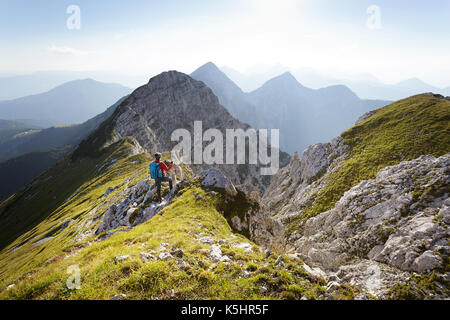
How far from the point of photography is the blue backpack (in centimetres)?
2086

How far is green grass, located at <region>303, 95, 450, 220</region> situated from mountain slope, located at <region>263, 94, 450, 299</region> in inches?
6.2

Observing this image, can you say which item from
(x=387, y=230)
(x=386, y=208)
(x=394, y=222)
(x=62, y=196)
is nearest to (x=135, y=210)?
(x=387, y=230)

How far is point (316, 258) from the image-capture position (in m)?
22.2

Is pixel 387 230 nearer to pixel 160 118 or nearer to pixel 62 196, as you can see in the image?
pixel 62 196

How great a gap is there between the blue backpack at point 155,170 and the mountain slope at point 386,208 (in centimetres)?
1560

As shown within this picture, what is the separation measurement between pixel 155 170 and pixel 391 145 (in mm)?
42413

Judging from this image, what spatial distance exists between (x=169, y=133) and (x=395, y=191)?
6906 inches

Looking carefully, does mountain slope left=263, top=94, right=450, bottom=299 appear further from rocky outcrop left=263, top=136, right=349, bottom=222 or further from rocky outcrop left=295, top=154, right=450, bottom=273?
rocky outcrop left=263, top=136, right=349, bottom=222

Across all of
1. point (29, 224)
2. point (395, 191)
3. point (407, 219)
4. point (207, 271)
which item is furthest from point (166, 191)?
point (29, 224)

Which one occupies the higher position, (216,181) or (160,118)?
(160,118)

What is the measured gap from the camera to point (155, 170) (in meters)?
21.0

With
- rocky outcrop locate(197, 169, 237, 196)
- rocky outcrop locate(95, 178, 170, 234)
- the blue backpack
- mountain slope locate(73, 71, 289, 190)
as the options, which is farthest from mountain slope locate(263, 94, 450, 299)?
mountain slope locate(73, 71, 289, 190)

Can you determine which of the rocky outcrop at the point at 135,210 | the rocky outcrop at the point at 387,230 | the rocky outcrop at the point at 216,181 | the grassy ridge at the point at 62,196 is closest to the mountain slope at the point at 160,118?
the grassy ridge at the point at 62,196
